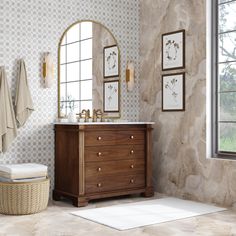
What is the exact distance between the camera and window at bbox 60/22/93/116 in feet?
16.5

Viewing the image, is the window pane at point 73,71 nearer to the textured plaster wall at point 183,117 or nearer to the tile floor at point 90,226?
the textured plaster wall at point 183,117

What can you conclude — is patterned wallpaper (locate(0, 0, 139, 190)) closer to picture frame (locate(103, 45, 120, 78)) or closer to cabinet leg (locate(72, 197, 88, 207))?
picture frame (locate(103, 45, 120, 78))

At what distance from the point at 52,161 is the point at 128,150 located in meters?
0.87

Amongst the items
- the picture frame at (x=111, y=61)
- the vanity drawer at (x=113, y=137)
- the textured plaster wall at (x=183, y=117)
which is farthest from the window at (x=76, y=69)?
the textured plaster wall at (x=183, y=117)

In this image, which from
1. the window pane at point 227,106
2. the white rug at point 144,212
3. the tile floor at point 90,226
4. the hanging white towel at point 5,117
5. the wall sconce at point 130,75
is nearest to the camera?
the tile floor at point 90,226

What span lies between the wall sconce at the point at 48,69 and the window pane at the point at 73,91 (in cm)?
25

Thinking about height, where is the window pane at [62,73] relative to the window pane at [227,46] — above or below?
below

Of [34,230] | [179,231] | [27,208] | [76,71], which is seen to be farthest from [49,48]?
[179,231]

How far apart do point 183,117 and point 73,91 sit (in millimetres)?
1304

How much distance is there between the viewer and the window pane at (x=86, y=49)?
16.8ft

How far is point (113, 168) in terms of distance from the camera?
4.86 m

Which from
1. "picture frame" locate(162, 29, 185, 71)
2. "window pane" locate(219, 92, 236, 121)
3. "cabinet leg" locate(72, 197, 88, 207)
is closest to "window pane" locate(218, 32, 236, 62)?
"window pane" locate(219, 92, 236, 121)

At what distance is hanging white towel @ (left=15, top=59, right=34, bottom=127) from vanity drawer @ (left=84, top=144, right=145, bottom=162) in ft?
2.46

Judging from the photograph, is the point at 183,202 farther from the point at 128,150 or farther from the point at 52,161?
the point at 52,161
